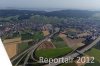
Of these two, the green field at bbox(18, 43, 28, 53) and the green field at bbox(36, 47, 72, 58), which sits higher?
the green field at bbox(18, 43, 28, 53)

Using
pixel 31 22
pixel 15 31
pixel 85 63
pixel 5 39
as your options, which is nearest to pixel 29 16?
pixel 31 22

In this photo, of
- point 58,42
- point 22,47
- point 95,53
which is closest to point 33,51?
point 22,47

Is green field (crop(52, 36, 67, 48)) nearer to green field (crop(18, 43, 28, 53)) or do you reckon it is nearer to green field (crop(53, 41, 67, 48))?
green field (crop(53, 41, 67, 48))

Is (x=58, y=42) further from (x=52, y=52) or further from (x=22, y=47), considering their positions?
(x=22, y=47)

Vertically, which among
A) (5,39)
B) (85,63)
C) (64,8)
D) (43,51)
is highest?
(64,8)

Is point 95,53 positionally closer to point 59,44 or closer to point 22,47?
point 59,44

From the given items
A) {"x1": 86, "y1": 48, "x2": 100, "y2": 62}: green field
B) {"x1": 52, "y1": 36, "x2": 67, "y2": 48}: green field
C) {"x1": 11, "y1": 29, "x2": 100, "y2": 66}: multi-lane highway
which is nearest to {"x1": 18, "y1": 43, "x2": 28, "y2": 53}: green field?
{"x1": 11, "y1": 29, "x2": 100, "y2": 66}: multi-lane highway

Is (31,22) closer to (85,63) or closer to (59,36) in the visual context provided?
(59,36)

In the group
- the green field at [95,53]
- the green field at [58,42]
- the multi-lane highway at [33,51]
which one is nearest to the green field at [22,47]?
the multi-lane highway at [33,51]

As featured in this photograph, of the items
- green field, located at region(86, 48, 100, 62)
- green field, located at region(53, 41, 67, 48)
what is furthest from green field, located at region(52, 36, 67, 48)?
green field, located at region(86, 48, 100, 62)
